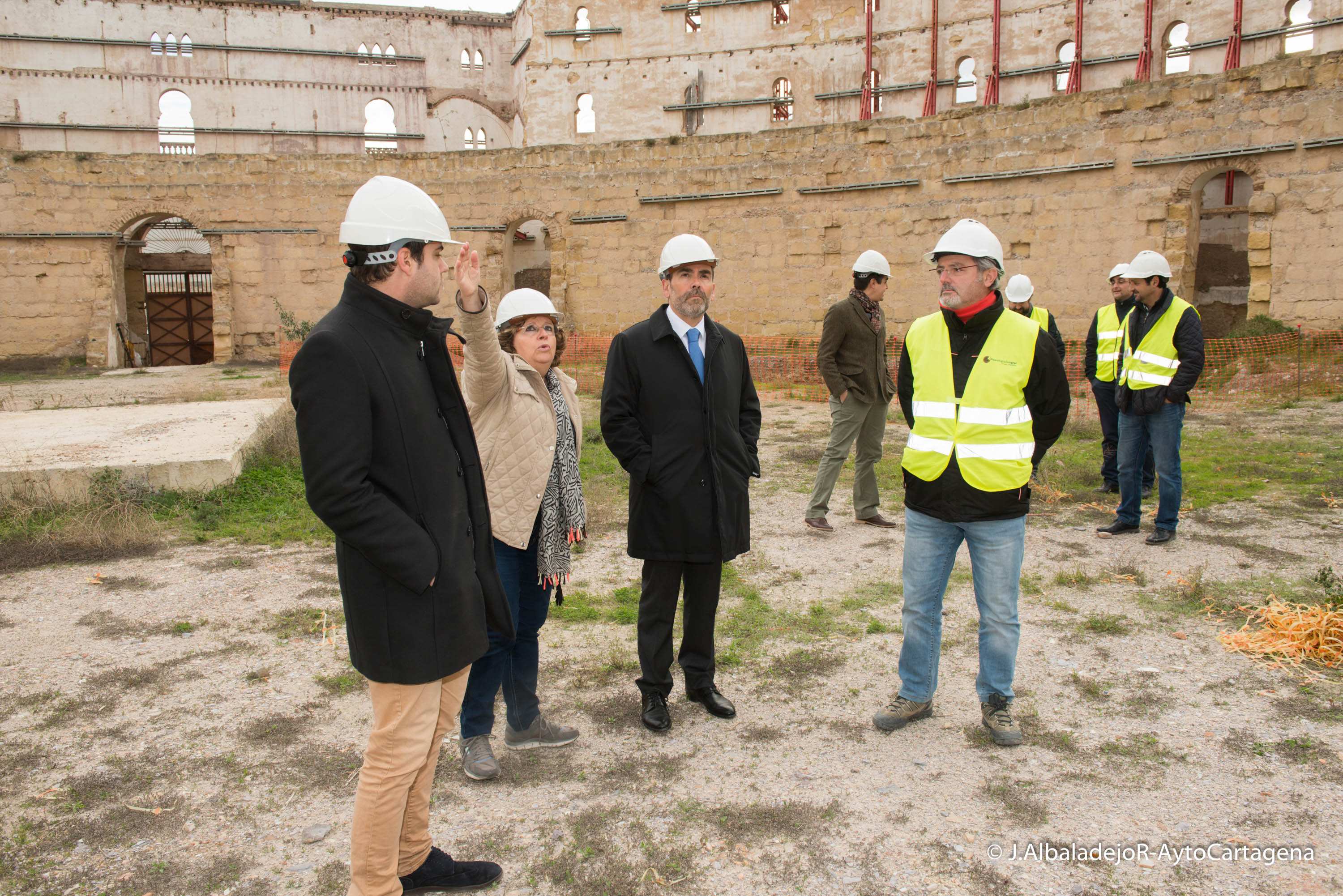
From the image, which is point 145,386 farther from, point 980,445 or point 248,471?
point 980,445

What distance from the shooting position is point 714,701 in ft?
12.7

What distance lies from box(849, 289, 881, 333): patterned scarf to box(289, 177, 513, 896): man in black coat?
4.81m

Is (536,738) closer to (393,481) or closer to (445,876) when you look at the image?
(445,876)

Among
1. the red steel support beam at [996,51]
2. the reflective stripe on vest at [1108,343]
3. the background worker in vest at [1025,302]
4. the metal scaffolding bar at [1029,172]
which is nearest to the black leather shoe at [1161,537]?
the reflective stripe on vest at [1108,343]

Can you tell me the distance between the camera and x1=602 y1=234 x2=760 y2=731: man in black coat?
3.65 metres

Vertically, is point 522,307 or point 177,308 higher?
point 177,308

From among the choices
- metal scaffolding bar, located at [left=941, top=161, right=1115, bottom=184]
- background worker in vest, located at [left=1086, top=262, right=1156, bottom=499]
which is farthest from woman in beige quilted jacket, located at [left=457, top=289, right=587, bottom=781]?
metal scaffolding bar, located at [left=941, top=161, right=1115, bottom=184]

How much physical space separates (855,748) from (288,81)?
146 feet

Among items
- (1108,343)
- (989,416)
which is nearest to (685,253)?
(989,416)

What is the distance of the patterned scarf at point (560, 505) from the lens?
351cm

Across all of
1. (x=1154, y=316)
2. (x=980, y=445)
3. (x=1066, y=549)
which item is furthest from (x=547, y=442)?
(x=1154, y=316)

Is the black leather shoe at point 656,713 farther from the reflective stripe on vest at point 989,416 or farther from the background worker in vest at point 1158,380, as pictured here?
the background worker in vest at point 1158,380

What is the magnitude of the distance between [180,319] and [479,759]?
24.9 m

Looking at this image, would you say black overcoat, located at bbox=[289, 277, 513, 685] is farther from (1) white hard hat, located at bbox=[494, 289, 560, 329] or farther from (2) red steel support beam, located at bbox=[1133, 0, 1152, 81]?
(2) red steel support beam, located at bbox=[1133, 0, 1152, 81]
